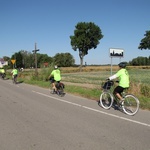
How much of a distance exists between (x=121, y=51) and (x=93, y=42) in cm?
6126

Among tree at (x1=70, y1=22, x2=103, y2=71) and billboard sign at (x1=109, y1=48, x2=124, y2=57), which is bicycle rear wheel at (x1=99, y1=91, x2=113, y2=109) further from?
tree at (x1=70, y1=22, x2=103, y2=71)

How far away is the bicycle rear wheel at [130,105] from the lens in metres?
8.17

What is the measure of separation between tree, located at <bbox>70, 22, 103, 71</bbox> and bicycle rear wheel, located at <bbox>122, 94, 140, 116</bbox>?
6391cm

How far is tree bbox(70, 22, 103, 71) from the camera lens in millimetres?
72438

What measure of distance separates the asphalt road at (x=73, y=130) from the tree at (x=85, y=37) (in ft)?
211

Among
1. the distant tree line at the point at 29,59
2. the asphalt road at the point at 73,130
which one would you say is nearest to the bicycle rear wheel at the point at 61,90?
the asphalt road at the point at 73,130

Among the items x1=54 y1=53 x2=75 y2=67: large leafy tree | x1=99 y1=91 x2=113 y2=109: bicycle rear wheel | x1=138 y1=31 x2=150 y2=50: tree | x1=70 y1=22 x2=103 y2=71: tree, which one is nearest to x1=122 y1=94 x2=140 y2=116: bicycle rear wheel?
x1=99 y1=91 x2=113 y2=109: bicycle rear wheel

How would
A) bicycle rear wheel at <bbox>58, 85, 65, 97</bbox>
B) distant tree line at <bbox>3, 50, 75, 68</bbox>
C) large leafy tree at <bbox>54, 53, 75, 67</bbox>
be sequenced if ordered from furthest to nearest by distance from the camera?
large leafy tree at <bbox>54, 53, 75, 67</bbox> < distant tree line at <bbox>3, 50, 75, 68</bbox> < bicycle rear wheel at <bbox>58, 85, 65, 97</bbox>

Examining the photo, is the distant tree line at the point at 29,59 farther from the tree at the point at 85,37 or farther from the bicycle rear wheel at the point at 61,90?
the bicycle rear wheel at the point at 61,90

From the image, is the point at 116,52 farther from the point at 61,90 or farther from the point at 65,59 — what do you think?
the point at 65,59

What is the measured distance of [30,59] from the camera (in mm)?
123438

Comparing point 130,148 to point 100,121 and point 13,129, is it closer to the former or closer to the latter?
point 100,121

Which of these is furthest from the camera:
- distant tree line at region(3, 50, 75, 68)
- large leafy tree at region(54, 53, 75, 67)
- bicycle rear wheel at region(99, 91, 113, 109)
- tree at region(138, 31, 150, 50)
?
large leafy tree at region(54, 53, 75, 67)

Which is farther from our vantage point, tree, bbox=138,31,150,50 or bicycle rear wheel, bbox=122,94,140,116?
tree, bbox=138,31,150,50
